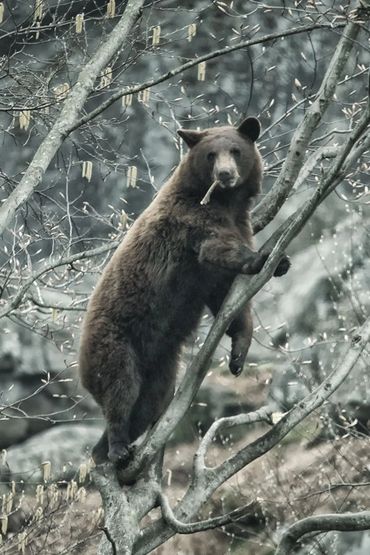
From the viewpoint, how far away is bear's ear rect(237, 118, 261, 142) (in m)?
7.27

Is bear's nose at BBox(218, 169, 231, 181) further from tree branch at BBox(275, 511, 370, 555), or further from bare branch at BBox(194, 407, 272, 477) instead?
tree branch at BBox(275, 511, 370, 555)

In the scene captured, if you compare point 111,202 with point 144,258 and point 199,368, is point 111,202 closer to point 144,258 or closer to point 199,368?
point 144,258

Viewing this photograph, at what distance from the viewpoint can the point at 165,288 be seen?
7008mm

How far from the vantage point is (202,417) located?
45.5ft

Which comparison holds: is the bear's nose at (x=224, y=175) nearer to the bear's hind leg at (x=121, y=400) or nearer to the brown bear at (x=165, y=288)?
the brown bear at (x=165, y=288)

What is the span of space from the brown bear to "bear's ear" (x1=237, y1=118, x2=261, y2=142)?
0.05 ft

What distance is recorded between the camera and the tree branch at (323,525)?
194 inches

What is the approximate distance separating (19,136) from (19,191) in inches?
397

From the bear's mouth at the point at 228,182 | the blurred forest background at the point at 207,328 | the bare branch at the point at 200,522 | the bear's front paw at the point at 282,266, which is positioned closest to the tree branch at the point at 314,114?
the bear's front paw at the point at 282,266

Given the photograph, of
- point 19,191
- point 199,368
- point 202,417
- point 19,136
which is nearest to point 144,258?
point 19,191

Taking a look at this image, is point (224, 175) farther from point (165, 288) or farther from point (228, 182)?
point (165, 288)

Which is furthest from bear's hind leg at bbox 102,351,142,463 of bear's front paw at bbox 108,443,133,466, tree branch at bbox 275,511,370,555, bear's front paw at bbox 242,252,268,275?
tree branch at bbox 275,511,370,555

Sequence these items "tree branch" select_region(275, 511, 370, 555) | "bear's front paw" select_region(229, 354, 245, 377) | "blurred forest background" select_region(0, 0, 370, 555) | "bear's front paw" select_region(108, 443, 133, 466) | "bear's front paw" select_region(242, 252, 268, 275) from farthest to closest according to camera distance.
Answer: "blurred forest background" select_region(0, 0, 370, 555)
"bear's front paw" select_region(229, 354, 245, 377)
"bear's front paw" select_region(108, 443, 133, 466)
"bear's front paw" select_region(242, 252, 268, 275)
"tree branch" select_region(275, 511, 370, 555)

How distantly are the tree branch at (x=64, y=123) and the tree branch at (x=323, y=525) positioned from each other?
2728 millimetres
